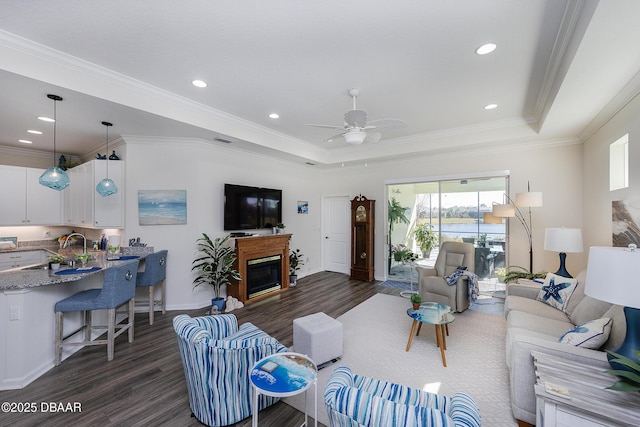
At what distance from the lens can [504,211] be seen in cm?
412

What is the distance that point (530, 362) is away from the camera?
6.23 feet

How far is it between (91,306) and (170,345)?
0.94 meters

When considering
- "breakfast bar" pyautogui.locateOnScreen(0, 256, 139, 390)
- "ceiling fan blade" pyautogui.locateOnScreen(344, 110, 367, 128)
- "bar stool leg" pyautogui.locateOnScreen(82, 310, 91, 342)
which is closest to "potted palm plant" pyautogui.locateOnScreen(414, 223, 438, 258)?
"ceiling fan blade" pyautogui.locateOnScreen(344, 110, 367, 128)

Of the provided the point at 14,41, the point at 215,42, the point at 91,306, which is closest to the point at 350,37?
the point at 215,42

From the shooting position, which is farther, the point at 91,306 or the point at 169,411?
the point at 91,306

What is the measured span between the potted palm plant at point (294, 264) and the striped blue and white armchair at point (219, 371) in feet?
12.1

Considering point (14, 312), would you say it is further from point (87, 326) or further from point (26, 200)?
point (26, 200)

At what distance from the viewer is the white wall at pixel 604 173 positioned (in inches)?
98.8

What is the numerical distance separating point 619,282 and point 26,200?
316 inches

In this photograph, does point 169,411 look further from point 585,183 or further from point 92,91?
point 585,183

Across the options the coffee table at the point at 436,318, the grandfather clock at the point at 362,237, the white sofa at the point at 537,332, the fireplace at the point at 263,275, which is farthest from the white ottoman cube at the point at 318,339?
the grandfather clock at the point at 362,237

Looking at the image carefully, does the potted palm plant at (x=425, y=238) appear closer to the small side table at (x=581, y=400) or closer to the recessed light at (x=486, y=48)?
the recessed light at (x=486, y=48)

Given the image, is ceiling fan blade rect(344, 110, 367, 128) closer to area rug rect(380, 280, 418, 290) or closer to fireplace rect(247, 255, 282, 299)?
fireplace rect(247, 255, 282, 299)

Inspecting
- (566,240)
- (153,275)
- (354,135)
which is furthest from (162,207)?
(566,240)
